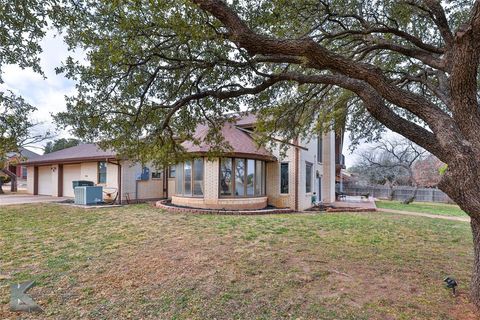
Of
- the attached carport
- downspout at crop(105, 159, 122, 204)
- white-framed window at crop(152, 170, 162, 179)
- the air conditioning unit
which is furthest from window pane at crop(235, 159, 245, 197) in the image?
the air conditioning unit

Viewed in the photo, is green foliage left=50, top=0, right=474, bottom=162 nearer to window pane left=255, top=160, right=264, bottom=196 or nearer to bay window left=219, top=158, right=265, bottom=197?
bay window left=219, top=158, right=265, bottom=197

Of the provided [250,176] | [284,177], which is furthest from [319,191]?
[250,176]

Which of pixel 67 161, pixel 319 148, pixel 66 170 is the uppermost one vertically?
pixel 319 148

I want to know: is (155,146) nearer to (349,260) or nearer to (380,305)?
(349,260)

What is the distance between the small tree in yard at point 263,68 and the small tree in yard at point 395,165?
25.0 meters

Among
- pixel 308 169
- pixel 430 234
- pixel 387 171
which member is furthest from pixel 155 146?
pixel 387 171

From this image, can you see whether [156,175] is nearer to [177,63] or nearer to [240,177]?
[240,177]

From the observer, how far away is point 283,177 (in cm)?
1498

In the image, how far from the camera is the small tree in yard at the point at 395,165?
3068 cm

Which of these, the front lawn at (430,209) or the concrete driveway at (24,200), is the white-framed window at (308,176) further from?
the concrete driveway at (24,200)

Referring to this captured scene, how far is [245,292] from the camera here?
14.2ft

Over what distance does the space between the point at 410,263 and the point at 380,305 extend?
240cm

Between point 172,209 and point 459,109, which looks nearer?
point 459,109

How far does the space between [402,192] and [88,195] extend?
28.2 m
